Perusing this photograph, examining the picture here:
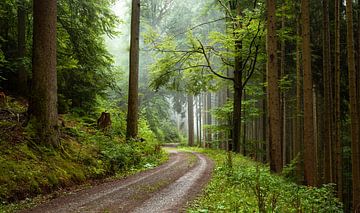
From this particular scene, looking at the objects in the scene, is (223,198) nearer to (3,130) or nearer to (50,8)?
(3,130)

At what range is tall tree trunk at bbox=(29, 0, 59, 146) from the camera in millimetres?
9750

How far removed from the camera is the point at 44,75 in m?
9.85

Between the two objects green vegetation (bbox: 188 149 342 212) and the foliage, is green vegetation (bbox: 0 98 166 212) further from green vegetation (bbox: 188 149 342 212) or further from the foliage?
green vegetation (bbox: 188 149 342 212)

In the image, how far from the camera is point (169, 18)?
1395 inches

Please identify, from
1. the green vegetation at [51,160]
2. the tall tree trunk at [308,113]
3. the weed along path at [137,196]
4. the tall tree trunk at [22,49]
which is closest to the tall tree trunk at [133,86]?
the green vegetation at [51,160]

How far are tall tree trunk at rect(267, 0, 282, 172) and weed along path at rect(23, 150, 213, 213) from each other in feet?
9.98

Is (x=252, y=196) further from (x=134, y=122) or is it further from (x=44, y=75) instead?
(x=134, y=122)

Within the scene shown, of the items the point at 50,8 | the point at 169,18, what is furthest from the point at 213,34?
the point at 169,18

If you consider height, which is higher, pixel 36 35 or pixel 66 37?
pixel 66 37

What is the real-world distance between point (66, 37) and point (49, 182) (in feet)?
25.6

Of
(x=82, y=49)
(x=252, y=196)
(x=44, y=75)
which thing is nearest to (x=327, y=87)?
(x=252, y=196)

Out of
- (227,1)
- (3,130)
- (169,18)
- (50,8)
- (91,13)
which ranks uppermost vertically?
(169,18)

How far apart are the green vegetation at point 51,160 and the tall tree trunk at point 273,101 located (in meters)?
5.08

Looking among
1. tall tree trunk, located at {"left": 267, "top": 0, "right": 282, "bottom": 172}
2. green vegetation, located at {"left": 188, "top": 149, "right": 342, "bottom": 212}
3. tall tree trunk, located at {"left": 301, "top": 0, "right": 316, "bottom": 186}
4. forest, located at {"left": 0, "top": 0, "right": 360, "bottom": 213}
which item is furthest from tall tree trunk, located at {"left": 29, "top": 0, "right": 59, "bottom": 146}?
tall tree trunk, located at {"left": 301, "top": 0, "right": 316, "bottom": 186}
